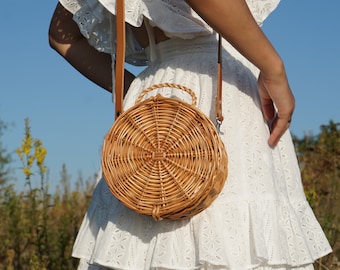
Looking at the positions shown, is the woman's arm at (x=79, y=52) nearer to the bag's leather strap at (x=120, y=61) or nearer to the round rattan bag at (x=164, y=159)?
the bag's leather strap at (x=120, y=61)

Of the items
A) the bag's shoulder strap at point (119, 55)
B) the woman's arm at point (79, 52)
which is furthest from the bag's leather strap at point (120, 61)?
the woman's arm at point (79, 52)

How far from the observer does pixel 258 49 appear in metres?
1.88

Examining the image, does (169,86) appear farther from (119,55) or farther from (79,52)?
(79,52)

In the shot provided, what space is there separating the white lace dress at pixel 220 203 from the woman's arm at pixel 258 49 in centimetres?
6

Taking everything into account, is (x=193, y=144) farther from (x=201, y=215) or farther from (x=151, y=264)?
(x=151, y=264)

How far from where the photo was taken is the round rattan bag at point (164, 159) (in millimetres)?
1803

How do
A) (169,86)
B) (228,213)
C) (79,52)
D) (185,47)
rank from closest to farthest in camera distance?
(228,213) < (169,86) < (185,47) < (79,52)

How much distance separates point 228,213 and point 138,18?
644 millimetres

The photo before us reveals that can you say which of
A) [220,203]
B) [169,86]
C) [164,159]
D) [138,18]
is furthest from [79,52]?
[220,203]

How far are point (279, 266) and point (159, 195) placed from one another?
387 millimetres

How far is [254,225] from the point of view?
1.85 m

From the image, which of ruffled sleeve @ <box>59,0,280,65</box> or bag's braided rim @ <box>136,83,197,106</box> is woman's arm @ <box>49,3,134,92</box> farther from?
bag's braided rim @ <box>136,83,197,106</box>

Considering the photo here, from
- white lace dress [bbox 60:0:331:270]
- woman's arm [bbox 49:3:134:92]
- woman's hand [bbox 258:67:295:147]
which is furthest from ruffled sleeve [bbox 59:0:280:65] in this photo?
woman's hand [bbox 258:67:295:147]

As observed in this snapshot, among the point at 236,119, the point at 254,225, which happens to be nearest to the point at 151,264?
the point at 254,225
